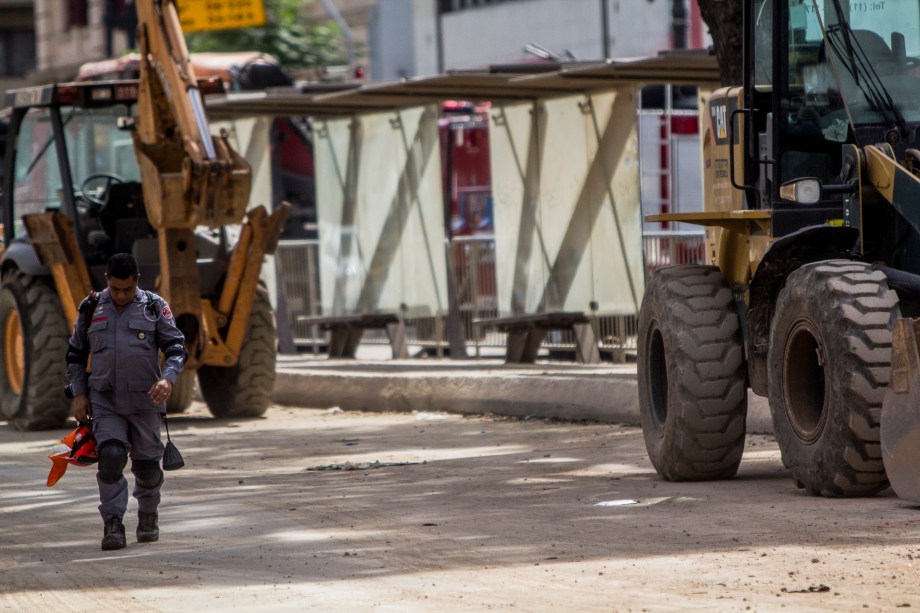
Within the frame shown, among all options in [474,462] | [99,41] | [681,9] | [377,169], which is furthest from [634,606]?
[99,41]

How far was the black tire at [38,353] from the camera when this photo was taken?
614 inches

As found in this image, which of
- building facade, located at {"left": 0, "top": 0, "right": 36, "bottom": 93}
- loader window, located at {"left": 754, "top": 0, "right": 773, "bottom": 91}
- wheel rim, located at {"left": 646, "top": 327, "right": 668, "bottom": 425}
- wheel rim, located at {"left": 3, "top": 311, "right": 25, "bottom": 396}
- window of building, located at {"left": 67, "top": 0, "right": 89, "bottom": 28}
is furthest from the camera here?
building facade, located at {"left": 0, "top": 0, "right": 36, "bottom": 93}

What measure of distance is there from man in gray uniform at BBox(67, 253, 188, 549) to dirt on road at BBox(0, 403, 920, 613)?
28 centimetres

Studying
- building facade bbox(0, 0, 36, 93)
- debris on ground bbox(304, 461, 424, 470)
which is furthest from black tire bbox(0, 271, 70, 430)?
building facade bbox(0, 0, 36, 93)

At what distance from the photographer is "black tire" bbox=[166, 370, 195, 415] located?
16.7 meters

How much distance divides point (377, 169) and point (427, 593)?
47.6ft

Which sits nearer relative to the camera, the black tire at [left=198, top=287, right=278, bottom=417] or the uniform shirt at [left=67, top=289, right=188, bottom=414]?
the uniform shirt at [left=67, top=289, right=188, bottom=414]

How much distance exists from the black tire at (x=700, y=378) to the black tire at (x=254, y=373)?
20.9 feet

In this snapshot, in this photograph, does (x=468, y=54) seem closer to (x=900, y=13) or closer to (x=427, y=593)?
(x=900, y=13)

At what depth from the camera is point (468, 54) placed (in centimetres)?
4131

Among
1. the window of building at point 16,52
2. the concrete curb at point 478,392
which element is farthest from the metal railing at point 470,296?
the window of building at point 16,52

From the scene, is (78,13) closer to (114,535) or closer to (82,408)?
(82,408)

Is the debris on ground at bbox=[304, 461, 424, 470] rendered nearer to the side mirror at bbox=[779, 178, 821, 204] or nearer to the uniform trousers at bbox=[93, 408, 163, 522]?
the uniform trousers at bbox=[93, 408, 163, 522]

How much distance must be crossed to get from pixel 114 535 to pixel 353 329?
495 inches
